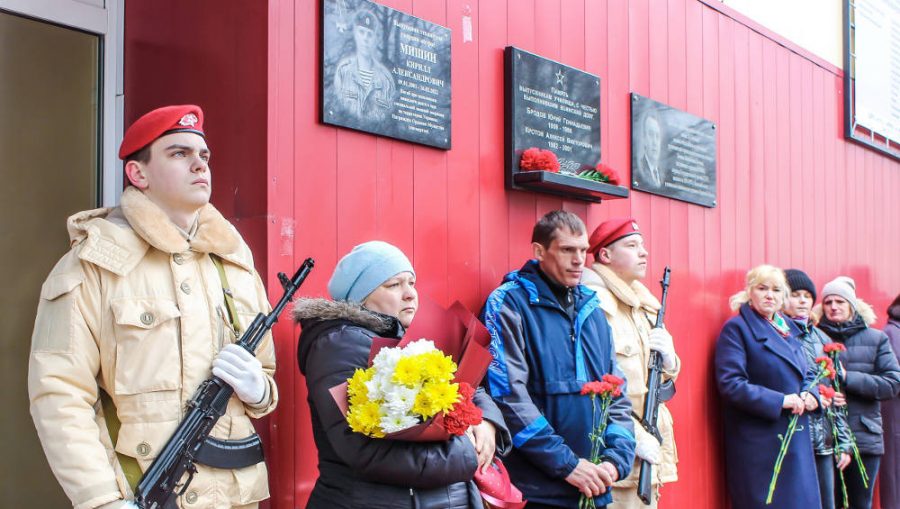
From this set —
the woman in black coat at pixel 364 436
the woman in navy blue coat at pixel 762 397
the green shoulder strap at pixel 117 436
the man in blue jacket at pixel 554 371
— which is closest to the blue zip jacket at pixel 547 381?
the man in blue jacket at pixel 554 371

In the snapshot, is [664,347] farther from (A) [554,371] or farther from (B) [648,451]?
(A) [554,371]

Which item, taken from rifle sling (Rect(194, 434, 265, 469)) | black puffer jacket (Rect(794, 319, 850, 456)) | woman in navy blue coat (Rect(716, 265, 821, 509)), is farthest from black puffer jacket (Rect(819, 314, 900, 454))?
rifle sling (Rect(194, 434, 265, 469))

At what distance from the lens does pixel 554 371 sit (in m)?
3.79

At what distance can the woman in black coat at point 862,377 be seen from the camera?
6.32m

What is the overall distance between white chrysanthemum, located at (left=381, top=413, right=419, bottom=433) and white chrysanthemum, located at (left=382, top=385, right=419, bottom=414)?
0.05ft

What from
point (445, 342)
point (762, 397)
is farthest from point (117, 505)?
point (762, 397)

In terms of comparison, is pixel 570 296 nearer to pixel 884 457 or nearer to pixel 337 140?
pixel 337 140

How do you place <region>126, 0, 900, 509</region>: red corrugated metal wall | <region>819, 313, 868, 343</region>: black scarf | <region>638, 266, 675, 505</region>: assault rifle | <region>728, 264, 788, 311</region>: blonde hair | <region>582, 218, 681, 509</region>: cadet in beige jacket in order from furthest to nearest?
<region>819, 313, 868, 343</region>: black scarf < <region>728, 264, 788, 311</region>: blonde hair < <region>582, 218, 681, 509</region>: cadet in beige jacket < <region>638, 266, 675, 505</region>: assault rifle < <region>126, 0, 900, 509</region>: red corrugated metal wall

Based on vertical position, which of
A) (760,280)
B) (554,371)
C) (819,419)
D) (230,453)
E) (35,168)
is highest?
(35,168)

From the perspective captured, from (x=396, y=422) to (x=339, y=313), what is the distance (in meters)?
0.50

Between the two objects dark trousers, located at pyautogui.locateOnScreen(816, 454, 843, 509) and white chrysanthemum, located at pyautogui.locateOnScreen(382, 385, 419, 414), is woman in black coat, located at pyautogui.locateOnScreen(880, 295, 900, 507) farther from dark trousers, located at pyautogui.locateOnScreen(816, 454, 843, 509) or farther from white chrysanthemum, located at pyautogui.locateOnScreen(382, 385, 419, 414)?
white chrysanthemum, located at pyautogui.locateOnScreen(382, 385, 419, 414)

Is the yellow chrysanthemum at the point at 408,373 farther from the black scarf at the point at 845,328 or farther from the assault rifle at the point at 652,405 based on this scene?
the black scarf at the point at 845,328

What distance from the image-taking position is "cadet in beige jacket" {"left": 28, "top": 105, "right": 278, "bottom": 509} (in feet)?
7.84

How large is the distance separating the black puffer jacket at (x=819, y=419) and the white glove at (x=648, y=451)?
1934 millimetres
